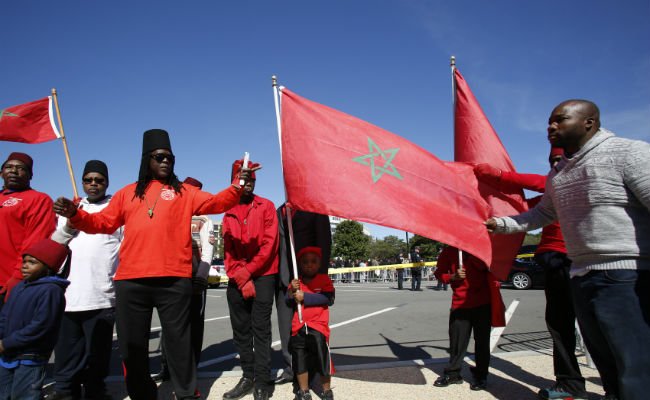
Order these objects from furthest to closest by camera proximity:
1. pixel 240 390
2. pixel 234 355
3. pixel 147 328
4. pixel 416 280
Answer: pixel 416 280 → pixel 234 355 → pixel 240 390 → pixel 147 328

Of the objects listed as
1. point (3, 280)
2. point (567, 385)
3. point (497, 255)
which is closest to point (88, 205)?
point (3, 280)

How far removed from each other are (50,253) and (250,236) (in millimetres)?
1674

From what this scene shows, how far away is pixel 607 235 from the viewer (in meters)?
2.30

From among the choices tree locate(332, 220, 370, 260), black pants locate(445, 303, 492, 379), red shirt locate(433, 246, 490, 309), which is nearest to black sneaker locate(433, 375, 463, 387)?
black pants locate(445, 303, 492, 379)

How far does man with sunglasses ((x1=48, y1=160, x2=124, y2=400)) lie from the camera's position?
3.61 meters

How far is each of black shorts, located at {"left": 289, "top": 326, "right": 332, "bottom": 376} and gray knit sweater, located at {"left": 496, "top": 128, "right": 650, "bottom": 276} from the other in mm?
2058

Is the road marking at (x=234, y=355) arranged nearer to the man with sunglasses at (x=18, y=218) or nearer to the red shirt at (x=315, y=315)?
the red shirt at (x=315, y=315)

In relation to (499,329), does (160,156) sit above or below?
above

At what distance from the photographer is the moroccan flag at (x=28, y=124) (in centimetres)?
518

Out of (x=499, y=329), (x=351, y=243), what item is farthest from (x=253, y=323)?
(x=351, y=243)

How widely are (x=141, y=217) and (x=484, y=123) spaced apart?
3.24 meters

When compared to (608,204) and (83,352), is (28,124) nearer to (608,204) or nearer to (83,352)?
(83,352)

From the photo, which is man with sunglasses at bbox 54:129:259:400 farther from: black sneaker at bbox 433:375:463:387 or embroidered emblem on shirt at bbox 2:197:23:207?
black sneaker at bbox 433:375:463:387

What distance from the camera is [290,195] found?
3.55 meters
